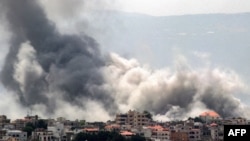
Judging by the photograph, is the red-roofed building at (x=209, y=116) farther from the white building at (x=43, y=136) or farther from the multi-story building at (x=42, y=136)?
the white building at (x=43, y=136)

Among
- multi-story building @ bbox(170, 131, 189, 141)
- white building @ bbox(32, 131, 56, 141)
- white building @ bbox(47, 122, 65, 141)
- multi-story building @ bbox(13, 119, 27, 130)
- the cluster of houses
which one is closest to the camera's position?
white building @ bbox(32, 131, 56, 141)

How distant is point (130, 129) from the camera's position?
8912 centimetres

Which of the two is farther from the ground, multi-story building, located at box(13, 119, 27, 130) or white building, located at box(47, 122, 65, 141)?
multi-story building, located at box(13, 119, 27, 130)

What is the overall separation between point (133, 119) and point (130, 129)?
9.71 meters

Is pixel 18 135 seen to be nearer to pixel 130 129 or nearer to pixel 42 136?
pixel 42 136

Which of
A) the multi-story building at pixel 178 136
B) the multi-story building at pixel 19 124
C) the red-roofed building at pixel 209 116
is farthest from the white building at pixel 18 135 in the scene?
the red-roofed building at pixel 209 116

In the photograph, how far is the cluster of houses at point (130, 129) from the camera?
82.4 metres

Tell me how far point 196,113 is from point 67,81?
19.3m

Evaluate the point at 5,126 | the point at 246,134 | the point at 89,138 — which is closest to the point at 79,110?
the point at 5,126

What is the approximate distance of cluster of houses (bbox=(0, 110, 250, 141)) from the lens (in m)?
82.4

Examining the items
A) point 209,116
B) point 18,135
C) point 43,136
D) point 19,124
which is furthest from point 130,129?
point 209,116

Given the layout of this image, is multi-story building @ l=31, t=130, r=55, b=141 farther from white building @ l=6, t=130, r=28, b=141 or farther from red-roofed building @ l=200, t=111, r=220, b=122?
red-roofed building @ l=200, t=111, r=220, b=122

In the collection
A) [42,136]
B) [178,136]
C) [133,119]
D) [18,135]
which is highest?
[133,119]

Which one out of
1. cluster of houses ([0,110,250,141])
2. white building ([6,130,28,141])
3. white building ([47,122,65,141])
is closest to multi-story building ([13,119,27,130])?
cluster of houses ([0,110,250,141])
